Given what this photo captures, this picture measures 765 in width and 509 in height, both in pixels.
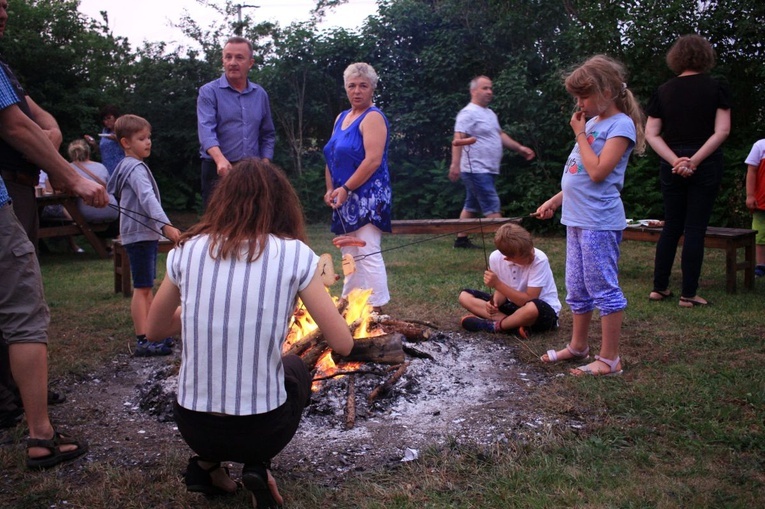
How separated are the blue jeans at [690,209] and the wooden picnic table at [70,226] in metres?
6.96

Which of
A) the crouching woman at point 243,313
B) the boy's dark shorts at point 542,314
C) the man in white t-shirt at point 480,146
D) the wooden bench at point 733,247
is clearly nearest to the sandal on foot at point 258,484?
the crouching woman at point 243,313

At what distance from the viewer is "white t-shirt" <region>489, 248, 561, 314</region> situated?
5.06 meters

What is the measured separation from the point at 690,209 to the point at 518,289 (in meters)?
1.72

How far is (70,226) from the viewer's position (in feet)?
31.4

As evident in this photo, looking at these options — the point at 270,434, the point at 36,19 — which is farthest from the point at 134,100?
the point at 270,434

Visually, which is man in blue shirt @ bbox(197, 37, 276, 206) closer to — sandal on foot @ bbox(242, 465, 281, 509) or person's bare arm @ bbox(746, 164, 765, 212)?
sandal on foot @ bbox(242, 465, 281, 509)

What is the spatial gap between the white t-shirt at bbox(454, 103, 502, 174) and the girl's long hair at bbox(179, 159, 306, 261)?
611 centimetres

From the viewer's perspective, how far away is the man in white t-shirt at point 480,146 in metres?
8.55

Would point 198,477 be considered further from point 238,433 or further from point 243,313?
point 243,313

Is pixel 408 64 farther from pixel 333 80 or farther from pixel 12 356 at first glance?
pixel 12 356

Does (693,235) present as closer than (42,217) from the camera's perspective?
Yes


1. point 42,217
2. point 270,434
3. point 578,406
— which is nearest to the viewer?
point 270,434

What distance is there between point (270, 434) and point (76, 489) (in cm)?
96

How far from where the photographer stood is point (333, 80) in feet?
44.2
